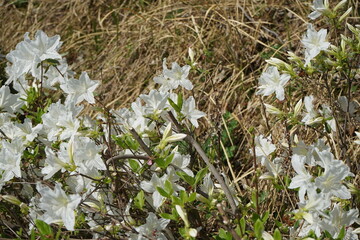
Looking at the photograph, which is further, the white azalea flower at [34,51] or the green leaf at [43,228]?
the white azalea flower at [34,51]

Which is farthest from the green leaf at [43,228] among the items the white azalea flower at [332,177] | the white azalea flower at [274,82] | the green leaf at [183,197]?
the white azalea flower at [274,82]

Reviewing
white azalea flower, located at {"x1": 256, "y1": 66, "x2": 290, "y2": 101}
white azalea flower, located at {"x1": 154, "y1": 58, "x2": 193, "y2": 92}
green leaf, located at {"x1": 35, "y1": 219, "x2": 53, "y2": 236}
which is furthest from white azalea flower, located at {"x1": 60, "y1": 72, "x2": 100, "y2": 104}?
white azalea flower, located at {"x1": 256, "y1": 66, "x2": 290, "y2": 101}

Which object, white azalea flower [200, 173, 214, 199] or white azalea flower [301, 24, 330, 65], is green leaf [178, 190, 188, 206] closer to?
white azalea flower [200, 173, 214, 199]

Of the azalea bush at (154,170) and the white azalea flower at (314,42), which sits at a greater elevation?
the white azalea flower at (314,42)

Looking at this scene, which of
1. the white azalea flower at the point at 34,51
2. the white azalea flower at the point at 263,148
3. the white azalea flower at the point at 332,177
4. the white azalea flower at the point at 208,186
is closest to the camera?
the white azalea flower at the point at 332,177

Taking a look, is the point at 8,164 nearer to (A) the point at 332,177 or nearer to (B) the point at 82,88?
(B) the point at 82,88

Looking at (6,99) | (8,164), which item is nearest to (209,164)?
(8,164)

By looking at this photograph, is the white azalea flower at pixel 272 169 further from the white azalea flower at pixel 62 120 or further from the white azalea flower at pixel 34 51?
the white azalea flower at pixel 34 51
